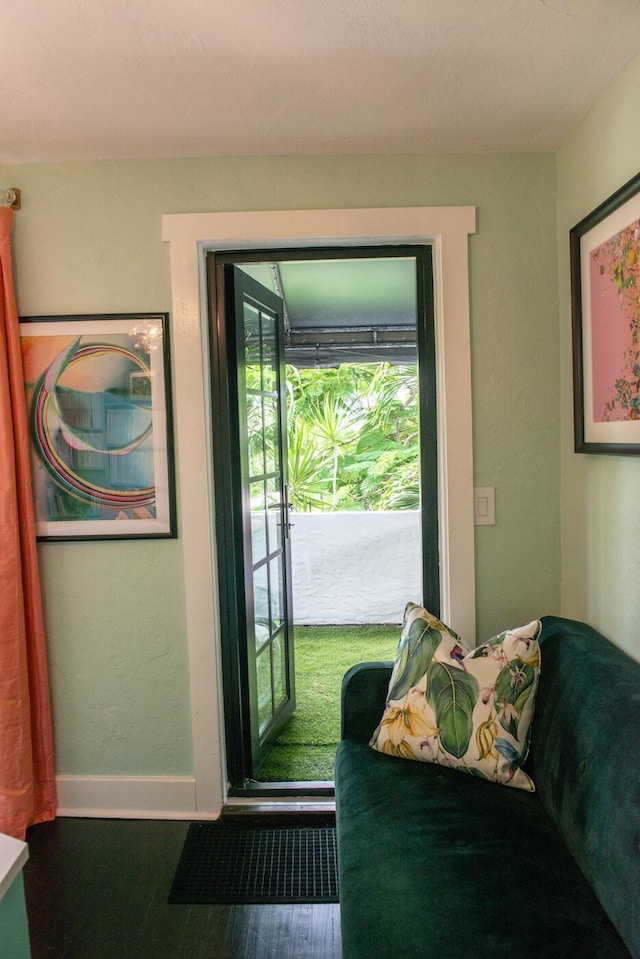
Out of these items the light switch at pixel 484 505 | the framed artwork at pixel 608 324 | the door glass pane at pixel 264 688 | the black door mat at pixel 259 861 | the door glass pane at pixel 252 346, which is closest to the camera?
the framed artwork at pixel 608 324

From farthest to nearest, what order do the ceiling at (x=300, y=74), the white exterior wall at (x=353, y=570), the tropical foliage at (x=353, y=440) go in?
the tropical foliage at (x=353, y=440) → the white exterior wall at (x=353, y=570) → the ceiling at (x=300, y=74)

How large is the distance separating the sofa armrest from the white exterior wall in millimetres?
2483

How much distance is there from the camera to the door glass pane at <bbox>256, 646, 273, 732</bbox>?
263 cm

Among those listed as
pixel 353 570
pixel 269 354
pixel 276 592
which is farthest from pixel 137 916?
pixel 353 570

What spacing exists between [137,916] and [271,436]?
5.94ft

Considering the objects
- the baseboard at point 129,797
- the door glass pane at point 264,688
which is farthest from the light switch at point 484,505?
the baseboard at point 129,797

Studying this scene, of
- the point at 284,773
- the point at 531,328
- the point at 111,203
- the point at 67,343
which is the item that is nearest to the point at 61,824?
the point at 284,773

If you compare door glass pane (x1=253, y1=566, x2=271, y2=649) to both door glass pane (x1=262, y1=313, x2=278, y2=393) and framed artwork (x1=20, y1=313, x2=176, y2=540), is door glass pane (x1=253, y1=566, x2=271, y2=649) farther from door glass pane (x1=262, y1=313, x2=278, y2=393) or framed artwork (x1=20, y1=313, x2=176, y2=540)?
door glass pane (x1=262, y1=313, x2=278, y2=393)

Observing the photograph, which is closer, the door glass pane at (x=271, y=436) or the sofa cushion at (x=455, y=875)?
the sofa cushion at (x=455, y=875)

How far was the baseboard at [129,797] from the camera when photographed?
7.64 ft

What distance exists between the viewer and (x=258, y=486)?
2658 millimetres

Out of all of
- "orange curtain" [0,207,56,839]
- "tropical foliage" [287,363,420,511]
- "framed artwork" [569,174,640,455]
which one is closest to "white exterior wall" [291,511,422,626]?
"tropical foliage" [287,363,420,511]

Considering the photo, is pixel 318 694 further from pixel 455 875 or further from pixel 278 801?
pixel 455 875

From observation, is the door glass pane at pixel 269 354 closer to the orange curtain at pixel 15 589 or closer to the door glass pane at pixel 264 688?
the orange curtain at pixel 15 589
